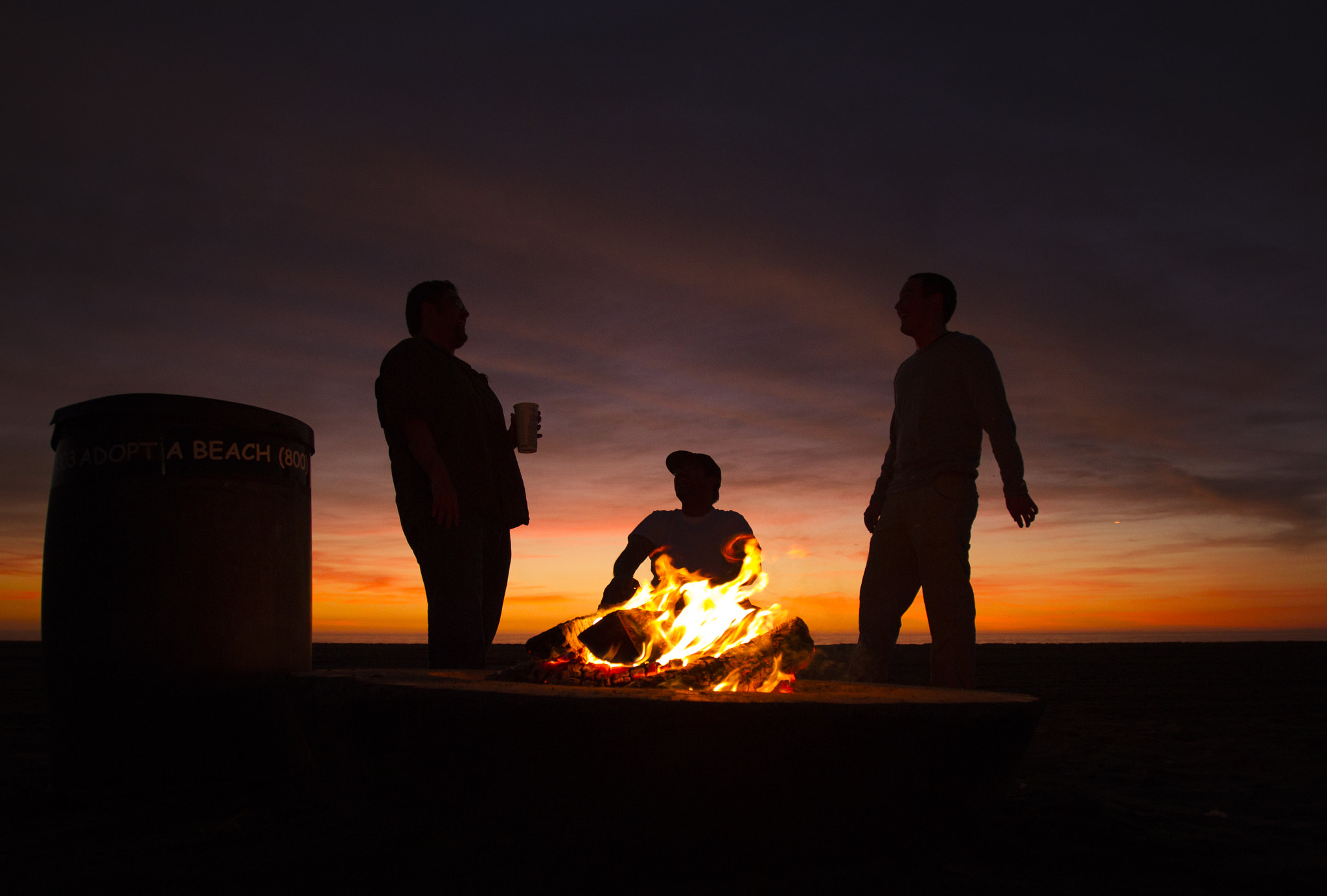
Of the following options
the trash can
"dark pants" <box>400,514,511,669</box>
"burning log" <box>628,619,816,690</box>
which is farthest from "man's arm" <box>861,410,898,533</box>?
the trash can

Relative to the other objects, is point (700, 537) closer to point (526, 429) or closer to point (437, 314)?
point (526, 429)

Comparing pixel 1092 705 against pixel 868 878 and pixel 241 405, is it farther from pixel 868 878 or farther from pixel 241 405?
pixel 241 405

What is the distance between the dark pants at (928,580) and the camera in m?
3.65

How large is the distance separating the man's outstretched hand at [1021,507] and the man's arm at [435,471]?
246cm

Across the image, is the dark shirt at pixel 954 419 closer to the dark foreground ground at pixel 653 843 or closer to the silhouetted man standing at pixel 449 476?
the dark foreground ground at pixel 653 843

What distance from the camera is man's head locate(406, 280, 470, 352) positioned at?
13.4 ft

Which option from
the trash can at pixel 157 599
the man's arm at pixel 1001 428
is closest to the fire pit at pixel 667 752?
the trash can at pixel 157 599

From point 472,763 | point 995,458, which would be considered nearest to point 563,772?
point 472,763

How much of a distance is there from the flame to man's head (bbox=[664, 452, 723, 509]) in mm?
1766

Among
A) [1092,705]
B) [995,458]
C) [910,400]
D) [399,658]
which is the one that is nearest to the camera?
[995,458]

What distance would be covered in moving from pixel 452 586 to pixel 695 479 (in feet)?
7.45

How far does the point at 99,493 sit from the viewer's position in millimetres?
3127

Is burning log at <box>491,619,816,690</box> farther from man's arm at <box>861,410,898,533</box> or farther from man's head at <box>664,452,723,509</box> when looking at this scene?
man's head at <box>664,452,723,509</box>

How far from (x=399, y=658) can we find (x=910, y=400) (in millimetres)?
13028
